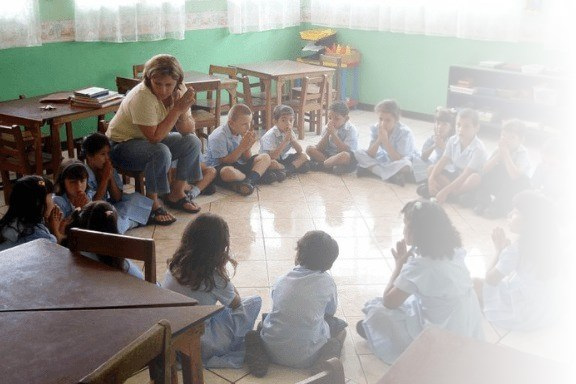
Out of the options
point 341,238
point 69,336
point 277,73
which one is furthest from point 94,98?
point 69,336

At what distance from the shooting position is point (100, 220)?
2.79 metres

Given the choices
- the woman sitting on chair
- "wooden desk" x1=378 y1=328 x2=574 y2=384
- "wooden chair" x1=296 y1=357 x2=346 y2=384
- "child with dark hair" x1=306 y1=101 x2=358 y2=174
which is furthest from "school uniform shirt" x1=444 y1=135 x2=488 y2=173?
"wooden chair" x1=296 y1=357 x2=346 y2=384

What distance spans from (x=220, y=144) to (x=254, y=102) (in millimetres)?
1636

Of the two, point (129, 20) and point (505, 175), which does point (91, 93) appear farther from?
point (505, 175)

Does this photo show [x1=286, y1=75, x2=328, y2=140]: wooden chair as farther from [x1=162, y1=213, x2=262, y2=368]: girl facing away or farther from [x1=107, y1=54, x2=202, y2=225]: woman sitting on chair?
[x1=162, y1=213, x2=262, y2=368]: girl facing away

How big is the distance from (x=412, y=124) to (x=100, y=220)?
195 inches

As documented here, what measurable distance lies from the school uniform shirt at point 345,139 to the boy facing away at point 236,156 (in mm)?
671

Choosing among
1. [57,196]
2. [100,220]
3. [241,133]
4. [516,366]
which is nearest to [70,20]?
[241,133]

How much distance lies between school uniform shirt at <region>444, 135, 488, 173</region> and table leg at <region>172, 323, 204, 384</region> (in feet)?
10.3

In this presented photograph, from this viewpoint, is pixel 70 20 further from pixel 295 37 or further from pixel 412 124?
pixel 412 124

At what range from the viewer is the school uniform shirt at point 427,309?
9.09ft

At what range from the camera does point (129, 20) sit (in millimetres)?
6352

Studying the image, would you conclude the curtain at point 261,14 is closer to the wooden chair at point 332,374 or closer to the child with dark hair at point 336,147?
the child with dark hair at point 336,147

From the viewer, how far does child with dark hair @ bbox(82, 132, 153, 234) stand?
4137mm
